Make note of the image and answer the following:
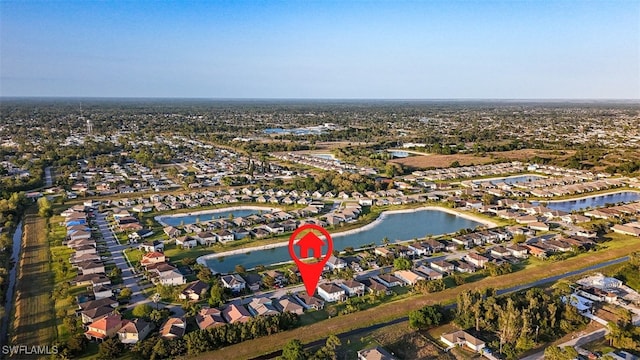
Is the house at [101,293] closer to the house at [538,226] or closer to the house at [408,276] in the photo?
the house at [408,276]

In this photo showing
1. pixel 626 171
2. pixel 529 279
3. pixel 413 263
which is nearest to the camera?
pixel 529 279

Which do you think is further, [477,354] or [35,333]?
[35,333]

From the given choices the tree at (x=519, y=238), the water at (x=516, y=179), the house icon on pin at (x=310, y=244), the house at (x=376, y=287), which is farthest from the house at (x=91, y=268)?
the water at (x=516, y=179)

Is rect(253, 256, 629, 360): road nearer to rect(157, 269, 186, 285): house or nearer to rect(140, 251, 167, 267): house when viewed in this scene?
rect(157, 269, 186, 285): house

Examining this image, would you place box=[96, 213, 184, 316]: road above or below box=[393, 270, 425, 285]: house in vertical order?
below

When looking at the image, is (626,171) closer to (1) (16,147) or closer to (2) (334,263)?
(2) (334,263)

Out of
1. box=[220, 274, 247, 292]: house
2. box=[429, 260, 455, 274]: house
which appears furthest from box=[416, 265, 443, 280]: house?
box=[220, 274, 247, 292]: house

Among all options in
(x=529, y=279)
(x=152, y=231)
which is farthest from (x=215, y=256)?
(x=529, y=279)
